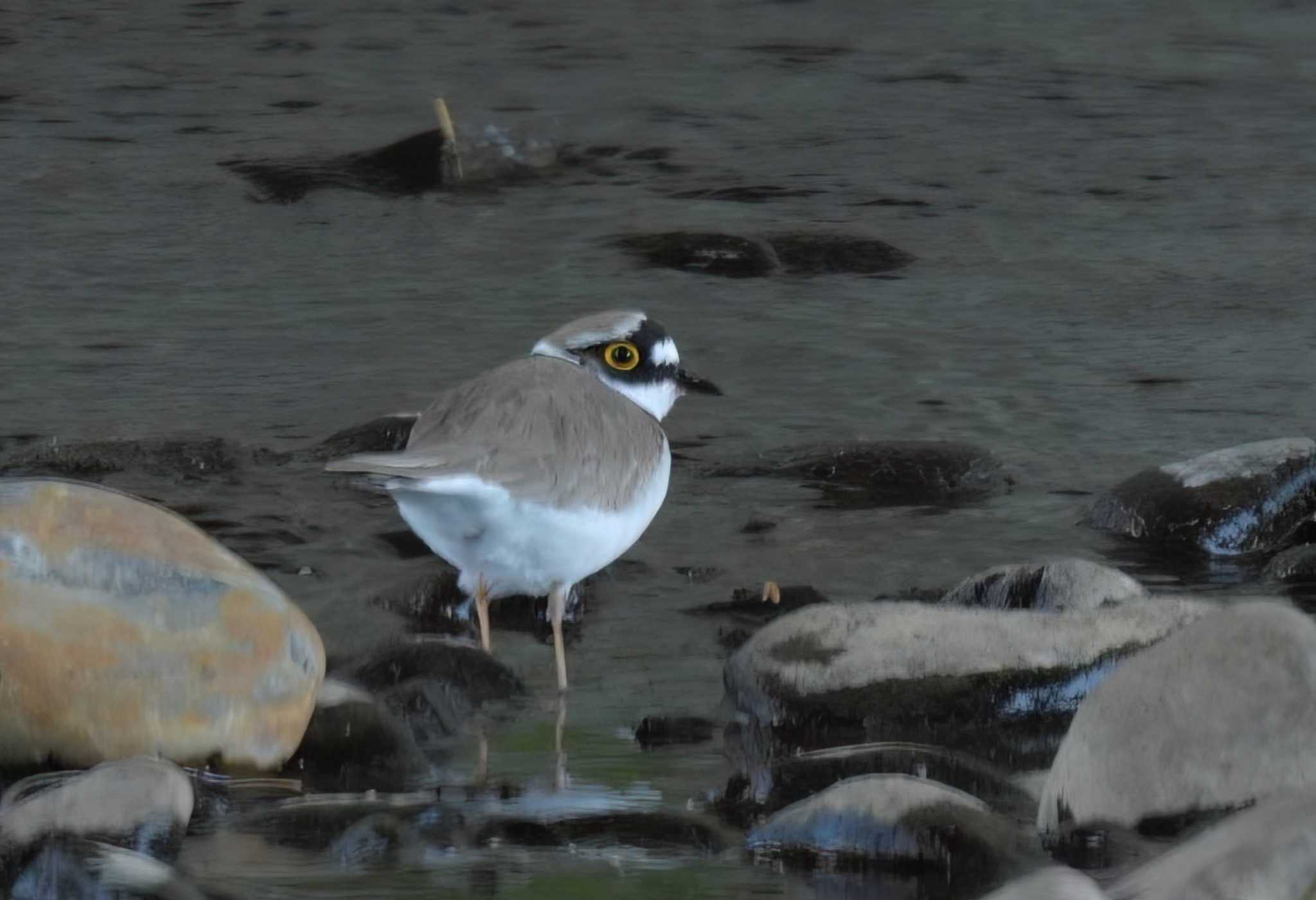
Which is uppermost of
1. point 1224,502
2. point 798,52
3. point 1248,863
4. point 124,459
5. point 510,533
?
point 1248,863

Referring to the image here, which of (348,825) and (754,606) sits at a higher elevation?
(348,825)

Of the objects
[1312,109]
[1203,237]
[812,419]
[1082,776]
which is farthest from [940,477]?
[1312,109]

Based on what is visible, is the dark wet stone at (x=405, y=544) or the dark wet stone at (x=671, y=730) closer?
the dark wet stone at (x=671, y=730)

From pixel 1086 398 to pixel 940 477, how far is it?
135 centimetres

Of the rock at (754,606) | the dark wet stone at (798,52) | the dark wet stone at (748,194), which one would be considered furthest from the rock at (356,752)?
the dark wet stone at (798,52)

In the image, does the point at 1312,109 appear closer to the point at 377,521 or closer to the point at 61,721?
the point at 377,521

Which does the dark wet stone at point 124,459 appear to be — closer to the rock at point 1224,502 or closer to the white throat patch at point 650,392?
the white throat patch at point 650,392

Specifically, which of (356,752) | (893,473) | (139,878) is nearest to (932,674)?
(356,752)

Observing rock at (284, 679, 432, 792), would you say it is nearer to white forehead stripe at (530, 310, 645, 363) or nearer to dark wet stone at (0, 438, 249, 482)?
white forehead stripe at (530, 310, 645, 363)

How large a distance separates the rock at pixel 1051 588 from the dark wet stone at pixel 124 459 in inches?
102

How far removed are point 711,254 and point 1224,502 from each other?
4.31m

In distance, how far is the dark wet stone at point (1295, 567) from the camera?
5.99 metres

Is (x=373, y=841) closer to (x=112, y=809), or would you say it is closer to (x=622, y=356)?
(x=112, y=809)

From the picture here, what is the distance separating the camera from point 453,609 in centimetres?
586
